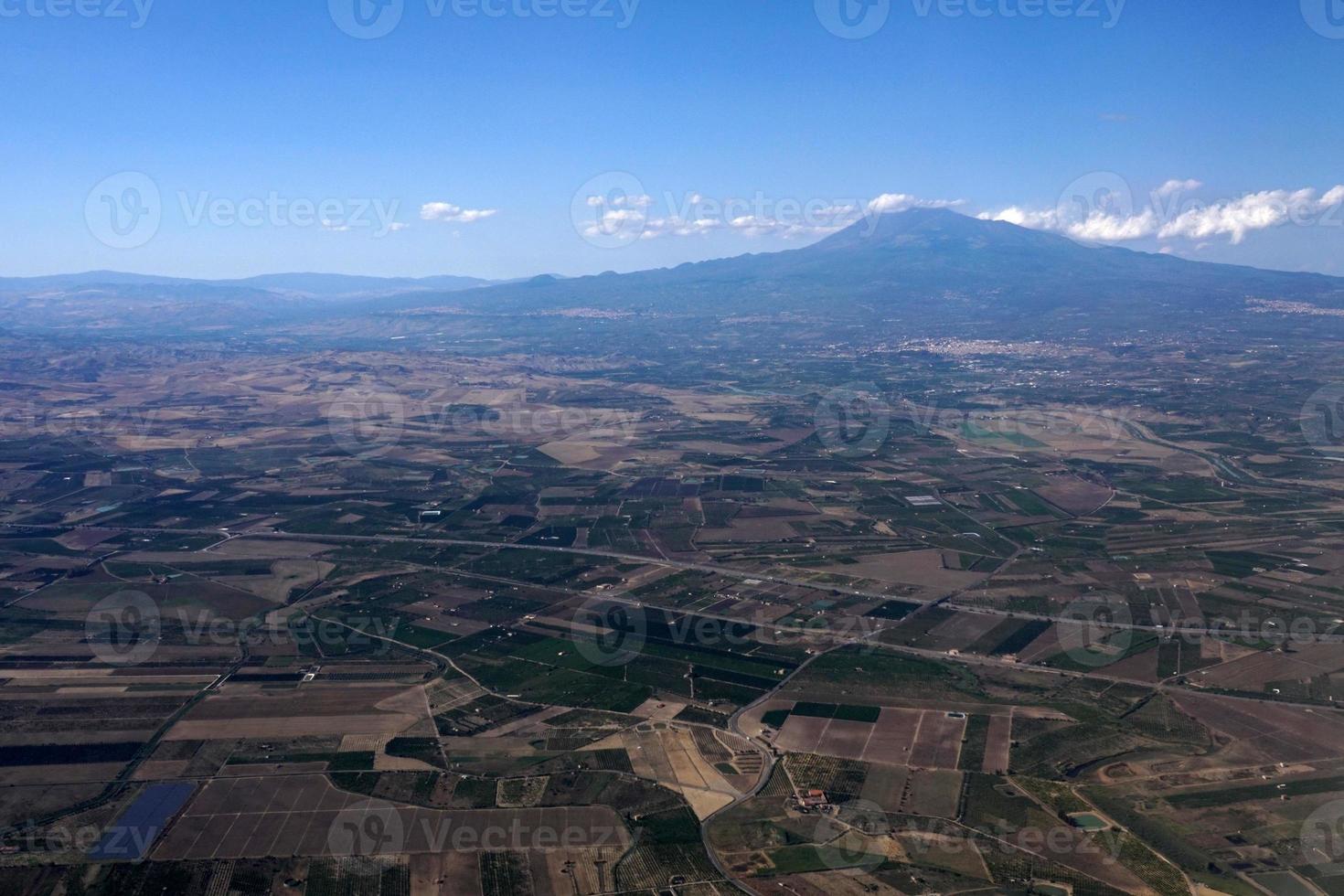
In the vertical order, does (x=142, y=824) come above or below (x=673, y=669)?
above

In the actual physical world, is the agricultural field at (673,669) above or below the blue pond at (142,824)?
below

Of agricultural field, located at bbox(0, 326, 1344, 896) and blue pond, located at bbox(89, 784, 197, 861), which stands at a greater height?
blue pond, located at bbox(89, 784, 197, 861)

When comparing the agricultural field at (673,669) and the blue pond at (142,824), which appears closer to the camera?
the blue pond at (142,824)

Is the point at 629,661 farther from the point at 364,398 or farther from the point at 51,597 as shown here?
the point at 364,398

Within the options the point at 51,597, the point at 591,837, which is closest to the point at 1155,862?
the point at 591,837

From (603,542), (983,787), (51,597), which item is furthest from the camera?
(603,542)

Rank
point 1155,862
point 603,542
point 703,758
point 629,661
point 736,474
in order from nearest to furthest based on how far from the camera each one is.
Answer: point 1155,862, point 703,758, point 629,661, point 603,542, point 736,474

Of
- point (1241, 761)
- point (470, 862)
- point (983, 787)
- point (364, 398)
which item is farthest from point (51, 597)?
point (364, 398)

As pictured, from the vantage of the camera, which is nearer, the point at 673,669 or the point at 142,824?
the point at 142,824

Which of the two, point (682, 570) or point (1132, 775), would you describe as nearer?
point (1132, 775)

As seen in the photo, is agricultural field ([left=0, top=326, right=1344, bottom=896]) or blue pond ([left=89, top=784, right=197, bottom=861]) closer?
blue pond ([left=89, top=784, right=197, bottom=861])
